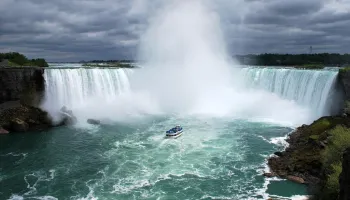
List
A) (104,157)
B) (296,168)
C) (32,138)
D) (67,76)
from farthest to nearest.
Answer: (67,76)
(32,138)
(104,157)
(296,168)

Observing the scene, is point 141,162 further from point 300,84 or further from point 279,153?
point 300,84

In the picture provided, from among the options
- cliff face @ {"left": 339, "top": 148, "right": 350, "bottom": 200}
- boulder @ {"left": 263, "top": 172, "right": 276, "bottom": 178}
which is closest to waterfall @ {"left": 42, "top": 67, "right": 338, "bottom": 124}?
boulder @ {"left": 263, "top": 172, "right": 276, "bottom": 178}

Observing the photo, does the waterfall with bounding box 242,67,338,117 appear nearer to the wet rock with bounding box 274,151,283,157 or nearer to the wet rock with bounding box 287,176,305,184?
the wet rock with bounding box 274,151,283,157

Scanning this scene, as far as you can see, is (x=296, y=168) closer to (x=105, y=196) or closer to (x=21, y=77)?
(x=105, y=196)

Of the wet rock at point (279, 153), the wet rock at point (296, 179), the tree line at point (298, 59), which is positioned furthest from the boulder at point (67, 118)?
the tree line at point (298, 59)

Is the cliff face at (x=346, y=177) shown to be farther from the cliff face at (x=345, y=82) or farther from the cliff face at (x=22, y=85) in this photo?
the cliff face at (x=22, y=85)

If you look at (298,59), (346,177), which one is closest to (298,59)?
(298,59)

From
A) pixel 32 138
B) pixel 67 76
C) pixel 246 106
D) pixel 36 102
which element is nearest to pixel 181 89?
pixel 246 106
